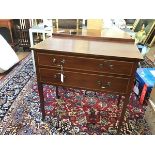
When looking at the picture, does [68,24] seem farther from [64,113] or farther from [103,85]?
[64,113]

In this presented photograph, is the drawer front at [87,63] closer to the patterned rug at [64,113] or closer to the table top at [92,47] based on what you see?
the table top at [92,47]

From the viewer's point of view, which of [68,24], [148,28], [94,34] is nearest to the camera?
[94,34]

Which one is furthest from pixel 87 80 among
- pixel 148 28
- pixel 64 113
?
pixel 148 28

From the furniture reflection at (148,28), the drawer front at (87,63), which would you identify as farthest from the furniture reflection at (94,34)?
the furniture reflection at (148,28)

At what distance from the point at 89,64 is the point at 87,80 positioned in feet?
0.40

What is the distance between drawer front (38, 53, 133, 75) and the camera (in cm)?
104

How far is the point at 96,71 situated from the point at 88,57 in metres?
0.11

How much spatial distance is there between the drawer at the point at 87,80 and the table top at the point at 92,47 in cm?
15

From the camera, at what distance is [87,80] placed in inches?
44.9

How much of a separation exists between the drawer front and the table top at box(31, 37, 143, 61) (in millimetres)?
42

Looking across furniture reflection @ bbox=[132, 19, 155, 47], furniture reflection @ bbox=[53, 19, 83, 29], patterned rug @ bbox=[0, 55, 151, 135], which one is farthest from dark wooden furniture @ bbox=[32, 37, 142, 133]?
furniture reflection @ bbox=[132, 19, 155, 47]

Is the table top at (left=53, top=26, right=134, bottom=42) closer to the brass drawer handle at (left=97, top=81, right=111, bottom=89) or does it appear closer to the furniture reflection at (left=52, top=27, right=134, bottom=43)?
the furniture reflection at (left=52, top=27, right=134, bottom=43)
